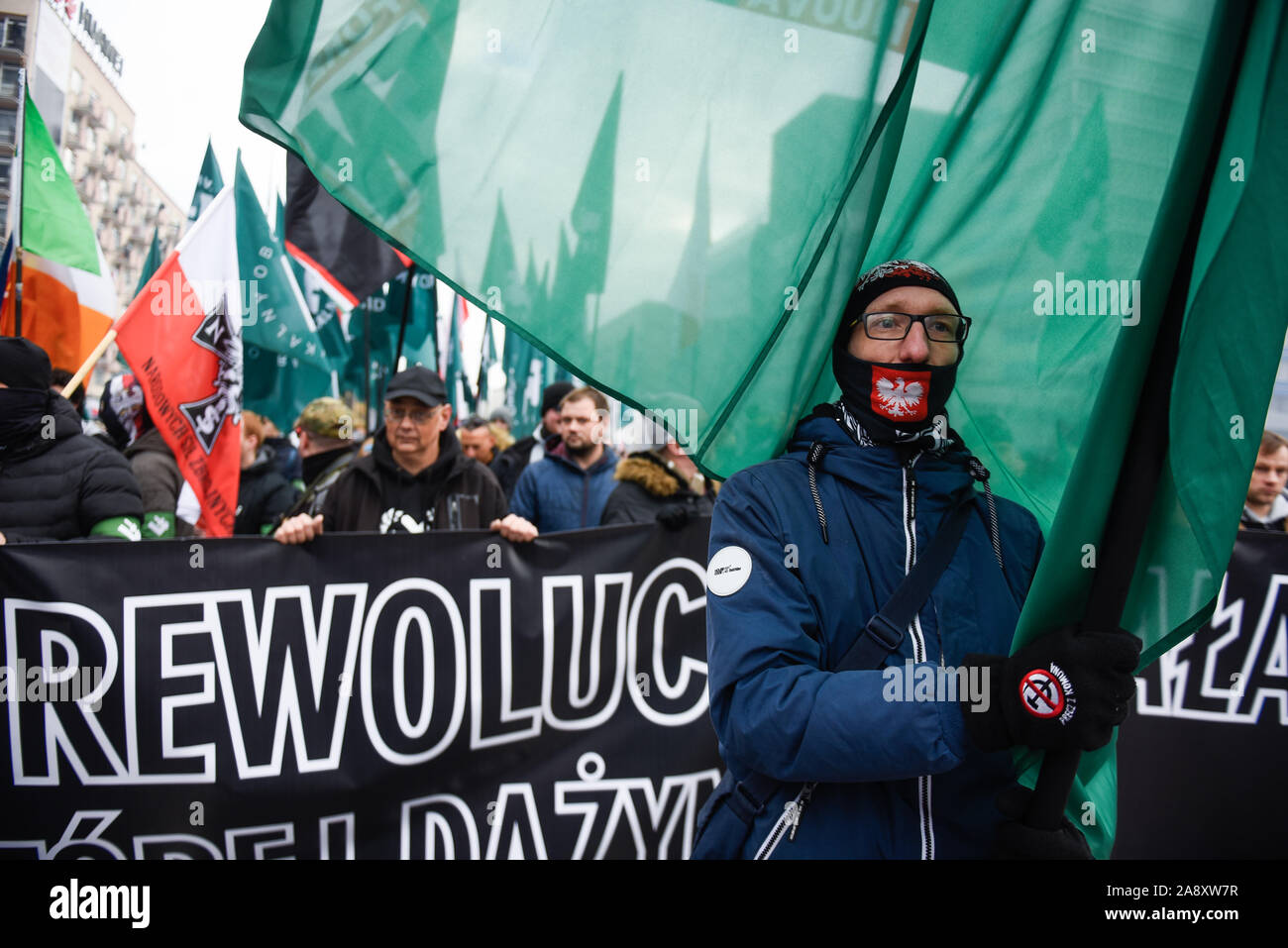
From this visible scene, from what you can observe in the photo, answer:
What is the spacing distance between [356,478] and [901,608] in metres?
3.43

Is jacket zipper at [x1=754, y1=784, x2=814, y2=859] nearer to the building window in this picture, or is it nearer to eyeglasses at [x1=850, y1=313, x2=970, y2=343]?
eyeglasses at [x1=850, y1=313, x2=970, y2=343]

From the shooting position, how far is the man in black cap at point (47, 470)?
3904 millimetres

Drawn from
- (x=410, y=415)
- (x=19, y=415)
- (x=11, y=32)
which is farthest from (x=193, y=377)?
(x=11, y=32)

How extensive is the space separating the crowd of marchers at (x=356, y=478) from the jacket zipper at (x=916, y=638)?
1289 mm

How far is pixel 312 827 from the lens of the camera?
3.50 metres

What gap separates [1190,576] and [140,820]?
3.47 meters

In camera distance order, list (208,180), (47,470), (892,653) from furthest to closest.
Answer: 1. (208,180)
2. (47,470)
3. (892,653)

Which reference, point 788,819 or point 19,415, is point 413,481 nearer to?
point 19,415

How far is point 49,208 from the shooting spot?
21.4ft

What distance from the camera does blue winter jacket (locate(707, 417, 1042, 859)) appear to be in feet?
5.06

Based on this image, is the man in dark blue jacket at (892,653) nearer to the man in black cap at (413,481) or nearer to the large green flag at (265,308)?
the man in black cap at (413,481)

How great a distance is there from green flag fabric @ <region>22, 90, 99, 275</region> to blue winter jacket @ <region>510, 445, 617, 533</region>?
3.64 metres
